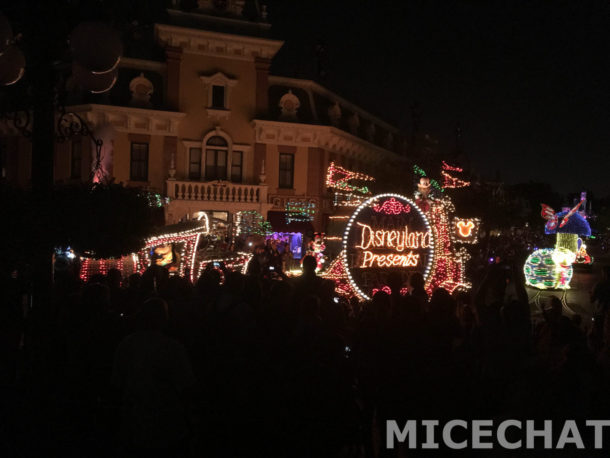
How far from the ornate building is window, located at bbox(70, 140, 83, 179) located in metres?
0.04

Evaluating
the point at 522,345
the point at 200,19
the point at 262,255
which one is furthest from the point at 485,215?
the point at 522,345

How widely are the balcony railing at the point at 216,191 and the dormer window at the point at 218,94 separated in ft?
10.5

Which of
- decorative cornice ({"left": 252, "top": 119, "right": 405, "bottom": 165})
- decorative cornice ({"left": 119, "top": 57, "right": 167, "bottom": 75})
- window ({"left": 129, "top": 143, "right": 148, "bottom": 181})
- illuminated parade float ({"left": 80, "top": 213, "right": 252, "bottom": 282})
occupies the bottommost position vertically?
illuminated parade float ({"left": 80, "top": 213, "right": 252, "bottom": 282})

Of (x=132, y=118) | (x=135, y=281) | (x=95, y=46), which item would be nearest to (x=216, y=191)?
(x=132, y=118)

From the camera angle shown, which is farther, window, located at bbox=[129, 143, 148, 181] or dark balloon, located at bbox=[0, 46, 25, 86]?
window, located at bbox=[129, 143, 148, 181]

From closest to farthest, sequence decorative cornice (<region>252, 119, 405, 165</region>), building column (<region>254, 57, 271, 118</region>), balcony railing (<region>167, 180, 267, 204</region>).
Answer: balcony railing (<region>167, 180, 267, 204</region>)
building column (<region>254, 57, 271, 118</region>)
decorative cornice (<region>252, 119, 405, 165</region>)

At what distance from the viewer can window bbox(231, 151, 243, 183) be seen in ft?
87.0

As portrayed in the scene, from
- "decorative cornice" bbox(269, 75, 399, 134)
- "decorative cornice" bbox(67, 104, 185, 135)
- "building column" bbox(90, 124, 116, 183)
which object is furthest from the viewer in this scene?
"decorative cornice" bbox(269, 75, 399, 134)

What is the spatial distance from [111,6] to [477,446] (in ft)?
15.3

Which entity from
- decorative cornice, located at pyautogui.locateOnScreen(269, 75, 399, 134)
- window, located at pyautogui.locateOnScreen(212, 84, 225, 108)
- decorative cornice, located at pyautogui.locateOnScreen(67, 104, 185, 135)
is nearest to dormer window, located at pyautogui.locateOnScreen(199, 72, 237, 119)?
window, located at pyautogui.locateOnScreen(212, 84, 225, 108)

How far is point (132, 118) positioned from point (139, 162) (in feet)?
6.22

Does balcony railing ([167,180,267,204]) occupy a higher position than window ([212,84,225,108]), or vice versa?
window ([212,84,225,108])

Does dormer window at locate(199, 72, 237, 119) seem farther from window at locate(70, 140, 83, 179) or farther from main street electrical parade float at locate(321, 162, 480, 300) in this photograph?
main street electrical parade float at locate(321, 162, 480, 300)

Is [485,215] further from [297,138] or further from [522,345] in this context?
[522,345]
